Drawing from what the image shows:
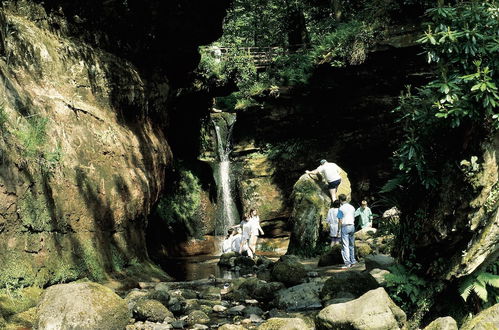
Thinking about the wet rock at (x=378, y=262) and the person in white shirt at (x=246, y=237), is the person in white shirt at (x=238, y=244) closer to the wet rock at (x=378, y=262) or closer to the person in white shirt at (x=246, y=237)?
the person in white shirt at (x=246, y=237)

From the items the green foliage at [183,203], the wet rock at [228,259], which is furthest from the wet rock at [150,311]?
the green foliage at [183,203]

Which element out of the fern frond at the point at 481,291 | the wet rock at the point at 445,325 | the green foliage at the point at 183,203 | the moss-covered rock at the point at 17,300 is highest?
the green foliage at the point at 183,203

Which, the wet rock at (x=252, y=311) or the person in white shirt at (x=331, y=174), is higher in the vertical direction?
the person in white shirt at (x=331, y=174)

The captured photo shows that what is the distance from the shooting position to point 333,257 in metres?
13.2

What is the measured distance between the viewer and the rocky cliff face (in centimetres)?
873

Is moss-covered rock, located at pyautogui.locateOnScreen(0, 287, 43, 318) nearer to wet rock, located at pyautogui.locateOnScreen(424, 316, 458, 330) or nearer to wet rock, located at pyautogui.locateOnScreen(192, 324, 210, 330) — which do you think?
wet rock, located at pyautogui.locateOnScreen(192, 324, 210, 330)

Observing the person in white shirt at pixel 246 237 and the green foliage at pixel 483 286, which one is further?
the person in white shirt at pixel 246 237

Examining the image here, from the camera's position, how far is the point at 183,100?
22.3 meters

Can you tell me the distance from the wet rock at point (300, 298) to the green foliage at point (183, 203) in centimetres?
1269

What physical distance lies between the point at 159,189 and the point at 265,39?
2647cm

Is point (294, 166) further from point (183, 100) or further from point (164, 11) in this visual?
point (164, 11)

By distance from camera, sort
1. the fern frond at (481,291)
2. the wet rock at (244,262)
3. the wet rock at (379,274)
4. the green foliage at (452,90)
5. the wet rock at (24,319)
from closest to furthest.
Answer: the fern frond at (481,291), the green foliage at (452,90), the wet rock at (24,319), the wet rock at (379,274), the wet rock at (244,262)

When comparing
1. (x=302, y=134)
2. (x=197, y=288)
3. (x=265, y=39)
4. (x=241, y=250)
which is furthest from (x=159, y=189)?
(x=265, y=39)

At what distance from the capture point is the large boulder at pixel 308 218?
52.6 feet
